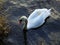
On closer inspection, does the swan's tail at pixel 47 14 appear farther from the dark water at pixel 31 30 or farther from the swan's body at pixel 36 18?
the dark water at pixel 31 30

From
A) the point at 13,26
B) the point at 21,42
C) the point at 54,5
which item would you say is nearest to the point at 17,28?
the point at 13,26

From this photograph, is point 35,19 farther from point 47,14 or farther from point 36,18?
point 47,14

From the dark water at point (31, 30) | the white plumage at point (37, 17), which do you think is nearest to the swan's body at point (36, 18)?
the white plumage at point (37, 17)

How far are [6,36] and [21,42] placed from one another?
2.27 feet

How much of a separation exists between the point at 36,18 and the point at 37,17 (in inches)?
2.8

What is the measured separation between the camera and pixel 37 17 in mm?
11219

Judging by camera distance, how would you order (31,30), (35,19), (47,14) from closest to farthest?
(31,30) → (35,19) → (47,14)

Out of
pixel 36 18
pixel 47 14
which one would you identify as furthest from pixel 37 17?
pixel 47 14

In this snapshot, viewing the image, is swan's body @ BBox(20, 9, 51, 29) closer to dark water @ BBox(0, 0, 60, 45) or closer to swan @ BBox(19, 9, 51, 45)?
swan @ BBox(19, 9, 51, 45)

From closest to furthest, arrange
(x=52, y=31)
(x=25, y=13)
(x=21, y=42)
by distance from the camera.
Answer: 1. (x=21, y=42)
2. (x=52, y=31)
3. (x=25, y=13)

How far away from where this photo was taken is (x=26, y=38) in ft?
34.2

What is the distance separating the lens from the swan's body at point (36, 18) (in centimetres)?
1094

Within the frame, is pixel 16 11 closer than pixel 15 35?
No

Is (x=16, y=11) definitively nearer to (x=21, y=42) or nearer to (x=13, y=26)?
(x=13, y=26)
